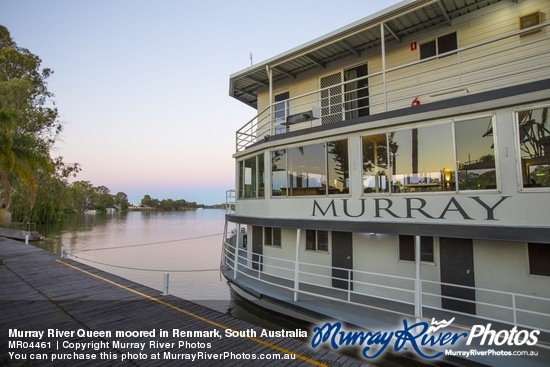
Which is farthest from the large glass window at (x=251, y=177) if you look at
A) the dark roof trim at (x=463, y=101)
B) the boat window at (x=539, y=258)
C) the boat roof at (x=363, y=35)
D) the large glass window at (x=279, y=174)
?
the boat window at (x=539, y=258)

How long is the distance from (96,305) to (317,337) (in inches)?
243

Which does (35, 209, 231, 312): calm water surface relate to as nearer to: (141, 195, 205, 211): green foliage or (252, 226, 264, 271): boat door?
(252, 226, 264, 271): boat door

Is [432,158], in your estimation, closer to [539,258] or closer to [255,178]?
[539,258]

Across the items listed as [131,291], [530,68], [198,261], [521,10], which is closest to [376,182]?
[530,68]

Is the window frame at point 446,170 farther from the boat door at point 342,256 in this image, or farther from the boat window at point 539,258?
the boat door at point 342,256

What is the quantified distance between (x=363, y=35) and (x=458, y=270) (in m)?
7.68

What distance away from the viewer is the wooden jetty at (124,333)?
5559 mm

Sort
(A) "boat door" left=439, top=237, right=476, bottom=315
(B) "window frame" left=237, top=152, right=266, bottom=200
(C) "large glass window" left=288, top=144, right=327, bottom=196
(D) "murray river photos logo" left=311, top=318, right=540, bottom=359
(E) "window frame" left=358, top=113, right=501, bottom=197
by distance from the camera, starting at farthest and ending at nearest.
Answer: (B) "window frame" left=237, top=152, right=266, bottom=200 < (C) "large glass window" left=288, top=144, right=327, bottom=196 < (A) "boat door" left=439, top=237, right=476, bottom=315 < (E) "window frame" left=358, top=113, right=501, bottom=197 < (D) "murray river photos logo" left=311, top=318, right=540, bottom=359

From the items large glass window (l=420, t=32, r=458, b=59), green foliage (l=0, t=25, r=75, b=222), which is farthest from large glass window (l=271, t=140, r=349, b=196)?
green foliage (l=0, t=25, r=75, b=222)

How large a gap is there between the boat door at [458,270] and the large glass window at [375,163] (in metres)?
1.90

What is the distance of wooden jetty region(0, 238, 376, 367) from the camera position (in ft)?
18.2

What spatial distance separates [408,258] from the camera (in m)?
7.65

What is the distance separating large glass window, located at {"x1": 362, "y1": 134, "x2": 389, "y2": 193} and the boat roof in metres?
3.48

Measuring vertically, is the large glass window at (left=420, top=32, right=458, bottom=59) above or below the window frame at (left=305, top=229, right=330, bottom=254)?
above
